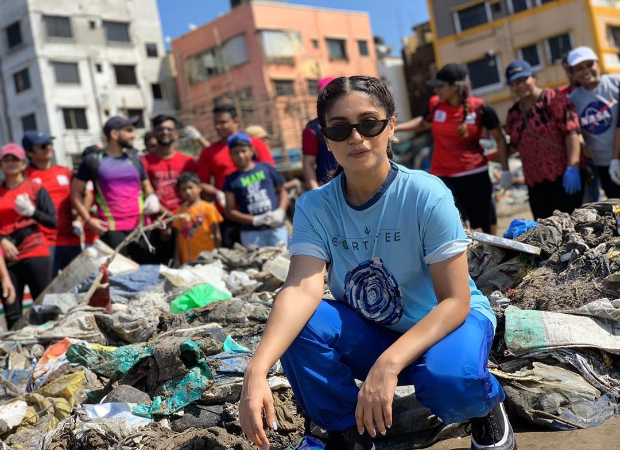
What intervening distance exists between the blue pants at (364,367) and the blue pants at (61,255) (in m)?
4.62

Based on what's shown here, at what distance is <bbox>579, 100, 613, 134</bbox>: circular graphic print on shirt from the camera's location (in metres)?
5.95

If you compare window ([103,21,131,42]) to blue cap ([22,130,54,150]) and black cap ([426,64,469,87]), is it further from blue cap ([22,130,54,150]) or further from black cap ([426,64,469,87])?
black cap ([426,64,469,87])

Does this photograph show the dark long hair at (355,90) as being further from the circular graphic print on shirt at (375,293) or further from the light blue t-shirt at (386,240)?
the circular graphic print on shirt at (375,293)

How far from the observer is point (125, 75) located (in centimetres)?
3712

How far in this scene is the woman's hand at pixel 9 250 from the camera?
629 centimetres

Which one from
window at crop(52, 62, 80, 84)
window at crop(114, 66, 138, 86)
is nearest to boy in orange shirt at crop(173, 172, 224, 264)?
window at crop(52, 62, 80, 84)

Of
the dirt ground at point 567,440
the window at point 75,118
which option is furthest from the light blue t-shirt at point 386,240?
the window at point 75,118

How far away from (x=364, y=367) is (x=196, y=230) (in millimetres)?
4588

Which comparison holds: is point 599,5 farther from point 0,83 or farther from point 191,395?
point 191,395

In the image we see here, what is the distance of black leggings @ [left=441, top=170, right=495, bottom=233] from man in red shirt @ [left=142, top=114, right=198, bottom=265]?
2760mm

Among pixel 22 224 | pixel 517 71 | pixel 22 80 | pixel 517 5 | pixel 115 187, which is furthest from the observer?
pixel 22 80

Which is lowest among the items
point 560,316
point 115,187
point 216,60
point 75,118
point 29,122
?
point 560,316

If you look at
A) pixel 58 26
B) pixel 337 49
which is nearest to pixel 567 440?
pixel 337 49

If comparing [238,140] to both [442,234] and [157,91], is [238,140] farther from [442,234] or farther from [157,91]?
[157,91]
